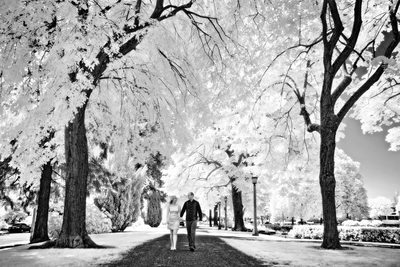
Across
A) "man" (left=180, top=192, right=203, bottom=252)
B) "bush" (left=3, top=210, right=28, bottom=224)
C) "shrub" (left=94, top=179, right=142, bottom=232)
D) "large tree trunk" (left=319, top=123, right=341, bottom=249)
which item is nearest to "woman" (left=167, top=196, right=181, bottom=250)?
"man" (left=180, top=192, right=203, bottom=252)

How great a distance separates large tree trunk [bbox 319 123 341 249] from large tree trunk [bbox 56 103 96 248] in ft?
25.9

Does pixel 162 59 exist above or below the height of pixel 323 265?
above

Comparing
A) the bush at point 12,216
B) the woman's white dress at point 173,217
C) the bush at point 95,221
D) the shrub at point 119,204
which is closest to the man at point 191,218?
the woman's white dress at point 173,217

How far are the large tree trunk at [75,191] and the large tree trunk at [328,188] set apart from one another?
7.90m

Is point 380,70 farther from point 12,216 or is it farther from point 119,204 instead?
point 12,216

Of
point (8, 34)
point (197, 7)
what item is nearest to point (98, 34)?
point (8, 34)

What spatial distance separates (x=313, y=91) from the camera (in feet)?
63.3

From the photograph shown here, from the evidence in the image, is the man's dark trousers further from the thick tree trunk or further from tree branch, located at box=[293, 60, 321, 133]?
the thick tree trunk

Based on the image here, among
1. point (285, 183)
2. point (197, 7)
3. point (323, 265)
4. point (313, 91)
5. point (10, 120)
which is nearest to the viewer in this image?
point (323, 265)

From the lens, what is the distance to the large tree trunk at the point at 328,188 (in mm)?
12398

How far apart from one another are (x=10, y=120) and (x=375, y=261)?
15.1m

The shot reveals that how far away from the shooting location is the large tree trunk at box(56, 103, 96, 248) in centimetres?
1064

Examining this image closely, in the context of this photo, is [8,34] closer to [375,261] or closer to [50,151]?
[50,151]

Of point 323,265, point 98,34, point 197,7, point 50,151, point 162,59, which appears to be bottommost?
point 323,265
